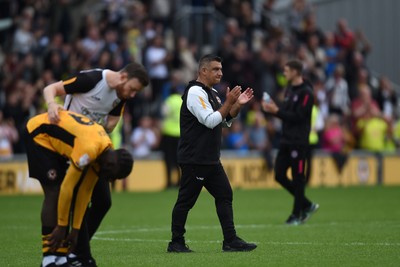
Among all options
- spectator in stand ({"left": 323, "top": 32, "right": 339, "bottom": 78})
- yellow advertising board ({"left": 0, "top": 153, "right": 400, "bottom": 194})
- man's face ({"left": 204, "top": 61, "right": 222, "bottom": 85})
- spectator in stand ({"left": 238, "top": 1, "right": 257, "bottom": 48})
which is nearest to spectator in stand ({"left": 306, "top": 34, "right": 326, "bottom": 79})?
spectator in stand ({"left": 323, "top": 32, "right": 339, "bottom": 78})

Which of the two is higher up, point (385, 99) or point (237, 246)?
point (385, 99)

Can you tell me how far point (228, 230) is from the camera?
1185 cm

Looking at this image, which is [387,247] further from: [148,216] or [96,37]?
[96,37]

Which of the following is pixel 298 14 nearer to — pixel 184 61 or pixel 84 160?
pixel 184 61

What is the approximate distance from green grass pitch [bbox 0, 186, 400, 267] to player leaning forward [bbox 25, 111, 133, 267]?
110cm

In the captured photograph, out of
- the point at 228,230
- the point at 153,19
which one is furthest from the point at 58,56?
the point at 228,230

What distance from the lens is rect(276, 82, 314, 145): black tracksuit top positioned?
16094 millimetres

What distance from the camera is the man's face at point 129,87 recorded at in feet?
33.6

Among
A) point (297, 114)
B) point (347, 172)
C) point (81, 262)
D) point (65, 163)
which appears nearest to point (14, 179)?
point (347, 172)

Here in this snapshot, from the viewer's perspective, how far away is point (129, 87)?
10.3 meters

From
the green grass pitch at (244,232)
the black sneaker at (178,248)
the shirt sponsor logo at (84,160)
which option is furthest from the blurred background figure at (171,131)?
the shirt sponsor logo at (84,160)

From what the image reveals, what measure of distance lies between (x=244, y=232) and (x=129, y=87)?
491 cm

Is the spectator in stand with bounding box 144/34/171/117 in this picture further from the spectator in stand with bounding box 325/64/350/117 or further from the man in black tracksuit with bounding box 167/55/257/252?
the man in black tracksuit with bounding box 167/55/257/252

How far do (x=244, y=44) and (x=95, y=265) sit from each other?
20.0m
